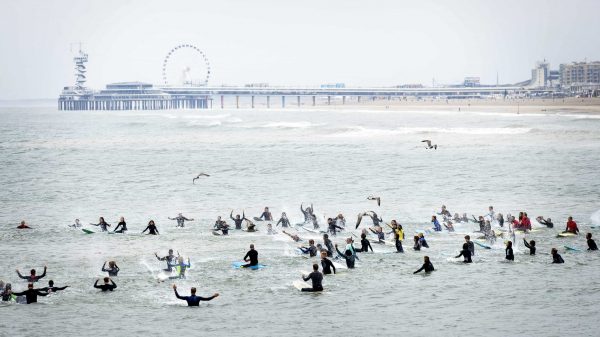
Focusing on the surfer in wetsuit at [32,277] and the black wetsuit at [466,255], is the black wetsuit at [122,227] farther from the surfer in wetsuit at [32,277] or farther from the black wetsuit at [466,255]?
the black wetsuit at [466,255]

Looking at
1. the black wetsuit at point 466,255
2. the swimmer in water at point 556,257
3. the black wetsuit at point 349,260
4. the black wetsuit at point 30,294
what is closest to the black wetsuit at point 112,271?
the black wetsuit at point 30,294

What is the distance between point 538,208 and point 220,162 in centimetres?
6046

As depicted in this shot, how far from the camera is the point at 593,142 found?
432 ft

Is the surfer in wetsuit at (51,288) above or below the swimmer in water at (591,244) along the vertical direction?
below

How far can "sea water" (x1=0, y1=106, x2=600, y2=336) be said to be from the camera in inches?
1283

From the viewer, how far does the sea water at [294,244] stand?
3259 cm

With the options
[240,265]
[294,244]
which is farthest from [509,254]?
[240,265]

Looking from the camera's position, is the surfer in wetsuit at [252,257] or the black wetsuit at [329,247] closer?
the surfer in wetsuit at [252,257]

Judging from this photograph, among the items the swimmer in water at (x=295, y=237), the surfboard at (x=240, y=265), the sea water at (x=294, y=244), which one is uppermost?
the swimmer in water at (x=295, y=237)

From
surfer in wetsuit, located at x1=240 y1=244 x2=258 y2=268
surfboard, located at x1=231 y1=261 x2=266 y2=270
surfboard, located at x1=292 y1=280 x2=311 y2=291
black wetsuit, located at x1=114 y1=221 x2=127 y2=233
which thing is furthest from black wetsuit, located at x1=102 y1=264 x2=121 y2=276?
black wetsuit, located at x1=114 y1=221 x2=127 y2=233

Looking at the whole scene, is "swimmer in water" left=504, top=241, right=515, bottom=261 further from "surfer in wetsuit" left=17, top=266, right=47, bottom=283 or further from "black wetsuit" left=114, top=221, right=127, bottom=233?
"black wetsuit" left=114, top=221, right=127, bottom=233

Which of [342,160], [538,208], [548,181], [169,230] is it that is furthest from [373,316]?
[342,160]

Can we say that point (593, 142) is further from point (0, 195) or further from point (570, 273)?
point (570, 273)

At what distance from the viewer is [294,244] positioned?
47.2 m
